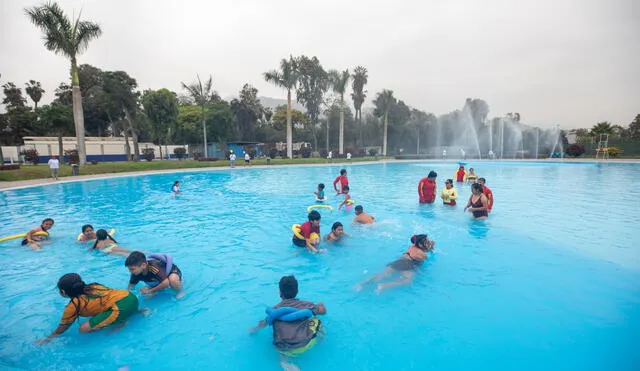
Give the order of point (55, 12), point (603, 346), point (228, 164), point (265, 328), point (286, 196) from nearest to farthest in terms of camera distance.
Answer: point (603, 346) → point (265, 328) → point (286, 196) → point (55, 12) → point (228, 164)

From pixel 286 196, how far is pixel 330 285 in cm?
953

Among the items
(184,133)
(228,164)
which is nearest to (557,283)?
(228,164)

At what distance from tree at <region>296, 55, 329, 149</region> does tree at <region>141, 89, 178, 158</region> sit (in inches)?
815

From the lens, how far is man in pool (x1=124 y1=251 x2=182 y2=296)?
4746 millimetres

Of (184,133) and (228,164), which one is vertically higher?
(184,133)

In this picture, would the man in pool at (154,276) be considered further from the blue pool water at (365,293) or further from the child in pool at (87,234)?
→ the child in pool at (87,234)

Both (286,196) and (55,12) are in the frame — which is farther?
(55,12)

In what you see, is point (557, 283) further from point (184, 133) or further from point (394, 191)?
point (184, 133)

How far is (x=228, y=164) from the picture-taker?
A: 3491cm

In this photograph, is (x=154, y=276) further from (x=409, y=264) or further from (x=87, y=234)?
(x=409, y=264)

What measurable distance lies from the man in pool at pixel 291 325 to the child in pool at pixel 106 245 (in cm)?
544

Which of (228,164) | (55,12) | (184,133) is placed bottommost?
(228,164)

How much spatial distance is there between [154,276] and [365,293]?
3.59m

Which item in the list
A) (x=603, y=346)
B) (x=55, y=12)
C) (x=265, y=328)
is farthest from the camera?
(x=55, y=12)
